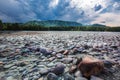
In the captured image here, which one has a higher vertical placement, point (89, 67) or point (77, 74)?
point (89, 67)

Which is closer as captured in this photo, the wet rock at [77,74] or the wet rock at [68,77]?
the wet rock at [68,77]

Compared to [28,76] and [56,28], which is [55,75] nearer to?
[28,76]

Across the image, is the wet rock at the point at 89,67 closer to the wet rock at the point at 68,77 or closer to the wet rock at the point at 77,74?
the wet rock at the point at 77,74

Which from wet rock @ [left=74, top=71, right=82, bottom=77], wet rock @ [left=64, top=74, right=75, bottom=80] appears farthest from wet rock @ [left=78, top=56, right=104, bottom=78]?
wet rock @ [left=64, top=74, right=75, bottom=80]

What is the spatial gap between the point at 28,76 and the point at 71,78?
968 mm

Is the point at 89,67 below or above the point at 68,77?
above

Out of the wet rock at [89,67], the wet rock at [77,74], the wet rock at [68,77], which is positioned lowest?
the wet rock at [68,77]

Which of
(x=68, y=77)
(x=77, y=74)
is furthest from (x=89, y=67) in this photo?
(x=68, y=77)

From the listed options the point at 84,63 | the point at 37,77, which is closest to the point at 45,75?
the point at 37,77

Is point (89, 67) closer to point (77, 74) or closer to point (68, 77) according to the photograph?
point (77, 74)

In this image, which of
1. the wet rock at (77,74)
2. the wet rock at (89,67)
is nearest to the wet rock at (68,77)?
the wet rock at (77,74)

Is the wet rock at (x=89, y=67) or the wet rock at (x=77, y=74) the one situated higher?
the wet rock at (x=89, y=67)

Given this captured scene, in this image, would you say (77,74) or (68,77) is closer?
(68,77)

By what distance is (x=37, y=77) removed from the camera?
2.90m
